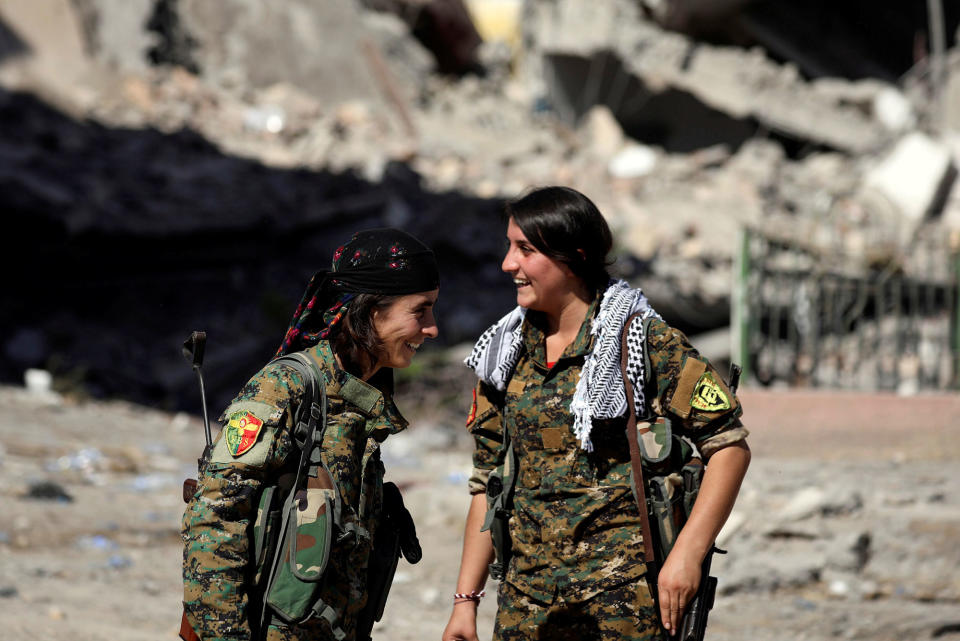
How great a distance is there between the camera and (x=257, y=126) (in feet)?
44.2

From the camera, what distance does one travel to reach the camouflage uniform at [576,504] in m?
1.95

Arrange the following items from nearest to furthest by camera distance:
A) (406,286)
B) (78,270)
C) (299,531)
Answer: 1. (299,531)
2. (406,286)
3. (78,270)

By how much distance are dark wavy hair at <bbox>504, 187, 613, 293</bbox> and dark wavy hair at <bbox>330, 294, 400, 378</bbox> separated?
379 mm

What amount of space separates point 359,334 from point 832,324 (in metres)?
5.76

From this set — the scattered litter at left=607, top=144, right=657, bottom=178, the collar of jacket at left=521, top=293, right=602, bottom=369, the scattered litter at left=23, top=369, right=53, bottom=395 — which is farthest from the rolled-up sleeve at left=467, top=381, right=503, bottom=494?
the scattered litter at left=607, top=144, right=657, bottom=178

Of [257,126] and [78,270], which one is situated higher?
[257,126]

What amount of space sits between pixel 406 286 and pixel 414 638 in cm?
262

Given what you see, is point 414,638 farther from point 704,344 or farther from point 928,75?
point 928,75

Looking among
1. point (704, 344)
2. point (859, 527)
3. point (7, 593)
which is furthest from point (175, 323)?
point (859, 527)

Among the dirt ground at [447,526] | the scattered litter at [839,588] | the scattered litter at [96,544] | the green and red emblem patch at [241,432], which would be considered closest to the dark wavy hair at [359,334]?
the green and red emblem patch at [241,432]

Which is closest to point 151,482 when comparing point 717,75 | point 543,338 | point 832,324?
point 832,324

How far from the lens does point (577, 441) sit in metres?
2.01

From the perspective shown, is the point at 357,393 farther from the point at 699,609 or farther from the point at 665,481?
the point at 699,609

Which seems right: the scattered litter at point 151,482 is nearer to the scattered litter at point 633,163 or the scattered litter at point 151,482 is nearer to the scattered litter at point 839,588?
the scattered litter at point 839,588
